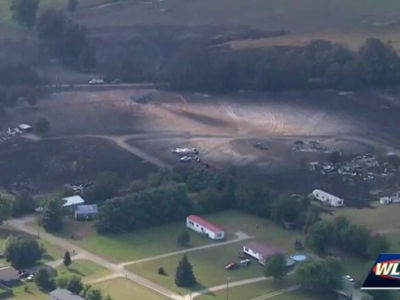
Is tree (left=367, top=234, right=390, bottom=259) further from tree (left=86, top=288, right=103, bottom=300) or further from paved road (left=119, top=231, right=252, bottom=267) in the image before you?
tree (left=86, top=288, right=103, bottom=300)

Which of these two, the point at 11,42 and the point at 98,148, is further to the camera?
the point at 11,42

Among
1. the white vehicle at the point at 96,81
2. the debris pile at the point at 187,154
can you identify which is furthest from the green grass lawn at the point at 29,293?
the white vehicle at the point at 96,81

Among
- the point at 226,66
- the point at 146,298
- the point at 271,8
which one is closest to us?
the point at 146,298

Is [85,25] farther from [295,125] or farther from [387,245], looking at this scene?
[387,245]

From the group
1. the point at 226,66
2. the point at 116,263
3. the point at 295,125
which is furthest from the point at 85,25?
the point at 116,263

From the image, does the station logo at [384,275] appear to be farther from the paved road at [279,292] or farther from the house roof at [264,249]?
the house roof at [264,249]

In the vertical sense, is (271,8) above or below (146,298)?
above

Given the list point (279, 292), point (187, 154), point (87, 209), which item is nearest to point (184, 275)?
point (279, 292)

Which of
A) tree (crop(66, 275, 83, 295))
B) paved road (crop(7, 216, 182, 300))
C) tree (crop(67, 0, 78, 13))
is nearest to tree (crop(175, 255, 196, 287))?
paved road (crop(7, 216, 182, 300))
